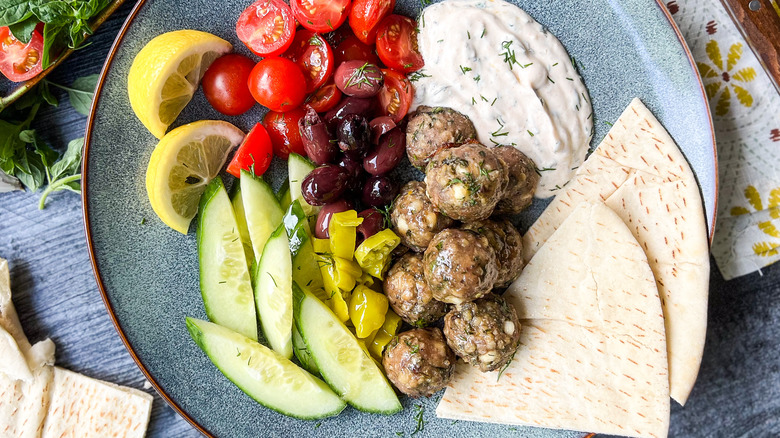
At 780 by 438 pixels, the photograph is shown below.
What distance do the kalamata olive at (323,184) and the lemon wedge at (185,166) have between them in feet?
1.91

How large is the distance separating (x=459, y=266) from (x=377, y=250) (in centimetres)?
53

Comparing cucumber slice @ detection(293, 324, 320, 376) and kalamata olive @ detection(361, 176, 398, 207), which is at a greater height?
kalamata olive @ detection(361, 176, 398, 207)

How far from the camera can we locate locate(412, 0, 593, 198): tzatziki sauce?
3.01 metres

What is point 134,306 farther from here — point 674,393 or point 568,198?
point 674,393


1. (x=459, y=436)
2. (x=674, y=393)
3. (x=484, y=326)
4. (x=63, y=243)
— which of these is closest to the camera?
(x=484, y=326)

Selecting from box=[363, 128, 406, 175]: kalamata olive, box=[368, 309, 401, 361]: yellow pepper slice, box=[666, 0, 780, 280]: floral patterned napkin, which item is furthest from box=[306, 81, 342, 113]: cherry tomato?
box=[666, 0, 780, 280]: floral patterned napkin

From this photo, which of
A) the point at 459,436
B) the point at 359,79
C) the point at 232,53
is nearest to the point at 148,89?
the point at 232,53

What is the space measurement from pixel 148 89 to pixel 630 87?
105 inches

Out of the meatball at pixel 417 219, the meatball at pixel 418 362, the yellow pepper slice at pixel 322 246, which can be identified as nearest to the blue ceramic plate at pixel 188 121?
the meatball at pixel 418 362

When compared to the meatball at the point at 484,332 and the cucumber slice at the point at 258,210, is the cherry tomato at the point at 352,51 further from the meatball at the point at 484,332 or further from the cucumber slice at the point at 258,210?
the meatball at the point at 484,332

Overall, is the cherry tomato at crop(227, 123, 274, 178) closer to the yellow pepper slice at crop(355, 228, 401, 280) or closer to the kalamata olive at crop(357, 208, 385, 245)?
→ the kalamata olive at crop(357, 208, 385, 245)

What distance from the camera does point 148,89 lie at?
2.84 metres

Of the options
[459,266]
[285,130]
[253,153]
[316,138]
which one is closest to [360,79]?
[316,138]

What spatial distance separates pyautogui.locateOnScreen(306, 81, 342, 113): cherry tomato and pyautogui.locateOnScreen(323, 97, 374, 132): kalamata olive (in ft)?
0.33
